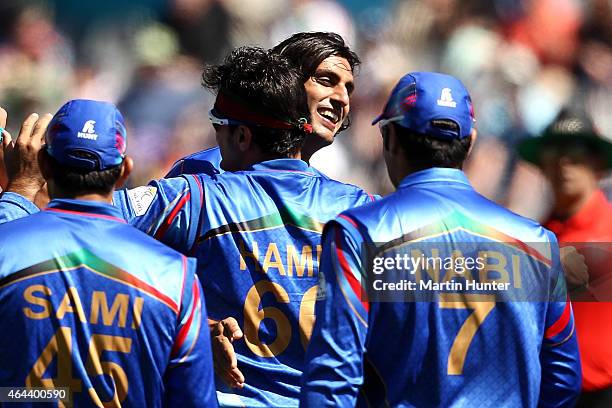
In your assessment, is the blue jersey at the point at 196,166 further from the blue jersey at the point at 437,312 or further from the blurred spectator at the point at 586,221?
the blurred spectator at the point at 586,221

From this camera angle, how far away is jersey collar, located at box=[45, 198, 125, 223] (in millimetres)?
2877

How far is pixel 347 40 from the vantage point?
22.9 feet

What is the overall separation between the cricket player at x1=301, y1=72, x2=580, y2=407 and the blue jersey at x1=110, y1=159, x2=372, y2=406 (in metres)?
0.62

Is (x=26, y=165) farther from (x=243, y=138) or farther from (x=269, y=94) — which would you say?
(x=269, y=94)

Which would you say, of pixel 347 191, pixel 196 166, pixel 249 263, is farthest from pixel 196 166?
pixel 249 263

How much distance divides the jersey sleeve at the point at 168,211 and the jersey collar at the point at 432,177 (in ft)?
2.68

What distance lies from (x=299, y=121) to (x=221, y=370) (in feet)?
3.20

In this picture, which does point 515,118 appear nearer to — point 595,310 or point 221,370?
point 595,310

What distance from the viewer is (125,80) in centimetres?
690

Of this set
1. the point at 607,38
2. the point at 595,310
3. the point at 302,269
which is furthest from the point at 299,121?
the point at 607,38

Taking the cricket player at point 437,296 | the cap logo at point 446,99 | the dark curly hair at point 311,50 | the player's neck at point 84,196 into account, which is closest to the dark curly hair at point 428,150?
the cricket player at point 437,296

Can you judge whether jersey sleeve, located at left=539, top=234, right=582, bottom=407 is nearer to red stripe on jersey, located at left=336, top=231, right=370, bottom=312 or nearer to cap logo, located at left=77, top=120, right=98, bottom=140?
red stripe on jersey, located at left=336, top=231, right=370, bottom=312

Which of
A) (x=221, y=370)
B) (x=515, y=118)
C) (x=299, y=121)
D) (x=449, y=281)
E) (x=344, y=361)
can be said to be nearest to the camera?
(x=344, y=361)

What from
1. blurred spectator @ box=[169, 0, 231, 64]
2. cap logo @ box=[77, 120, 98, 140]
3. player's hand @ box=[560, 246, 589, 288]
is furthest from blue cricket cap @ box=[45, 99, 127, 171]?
blurred spectator @ box=[169, 0, 231, 64]
